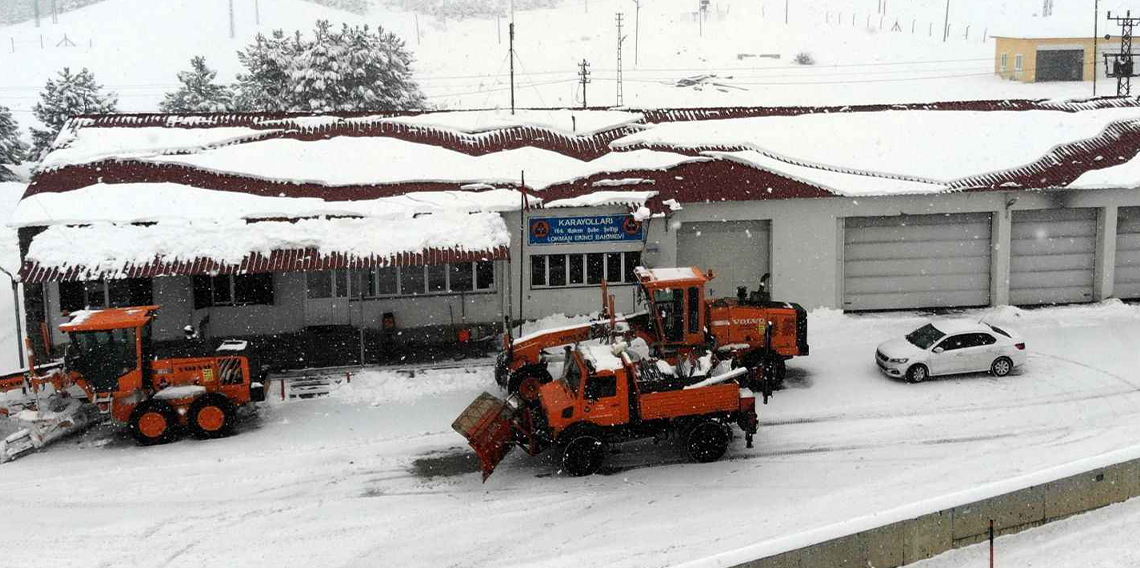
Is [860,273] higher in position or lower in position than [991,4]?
lower

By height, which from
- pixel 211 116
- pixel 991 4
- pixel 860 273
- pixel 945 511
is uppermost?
pixel 991 4

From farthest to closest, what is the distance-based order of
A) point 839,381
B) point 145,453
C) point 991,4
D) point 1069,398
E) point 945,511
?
point 991,4
point 839,381
point 1069,398
point 145,453
point 945,511

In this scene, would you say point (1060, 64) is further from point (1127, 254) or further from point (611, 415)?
point (611, 415)

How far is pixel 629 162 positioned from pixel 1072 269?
13.6 m

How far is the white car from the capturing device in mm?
20328

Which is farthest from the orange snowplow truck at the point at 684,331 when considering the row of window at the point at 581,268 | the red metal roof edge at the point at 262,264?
the row of window at the point at 581,268

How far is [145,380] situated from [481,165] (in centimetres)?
1182

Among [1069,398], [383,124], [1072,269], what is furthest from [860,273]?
[383,124]

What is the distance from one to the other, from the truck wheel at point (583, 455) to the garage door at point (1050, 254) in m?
17.2

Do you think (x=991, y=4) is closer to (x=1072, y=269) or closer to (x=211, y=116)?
(x=1072, y=269)

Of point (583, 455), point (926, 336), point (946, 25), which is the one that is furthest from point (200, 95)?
point (946, 25)

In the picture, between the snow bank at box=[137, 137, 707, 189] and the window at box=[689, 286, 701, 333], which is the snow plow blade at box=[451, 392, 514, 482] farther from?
the snow bank at box=[137, 137, 707, 189]

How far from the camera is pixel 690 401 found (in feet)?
51.9

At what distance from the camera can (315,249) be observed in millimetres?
22234
